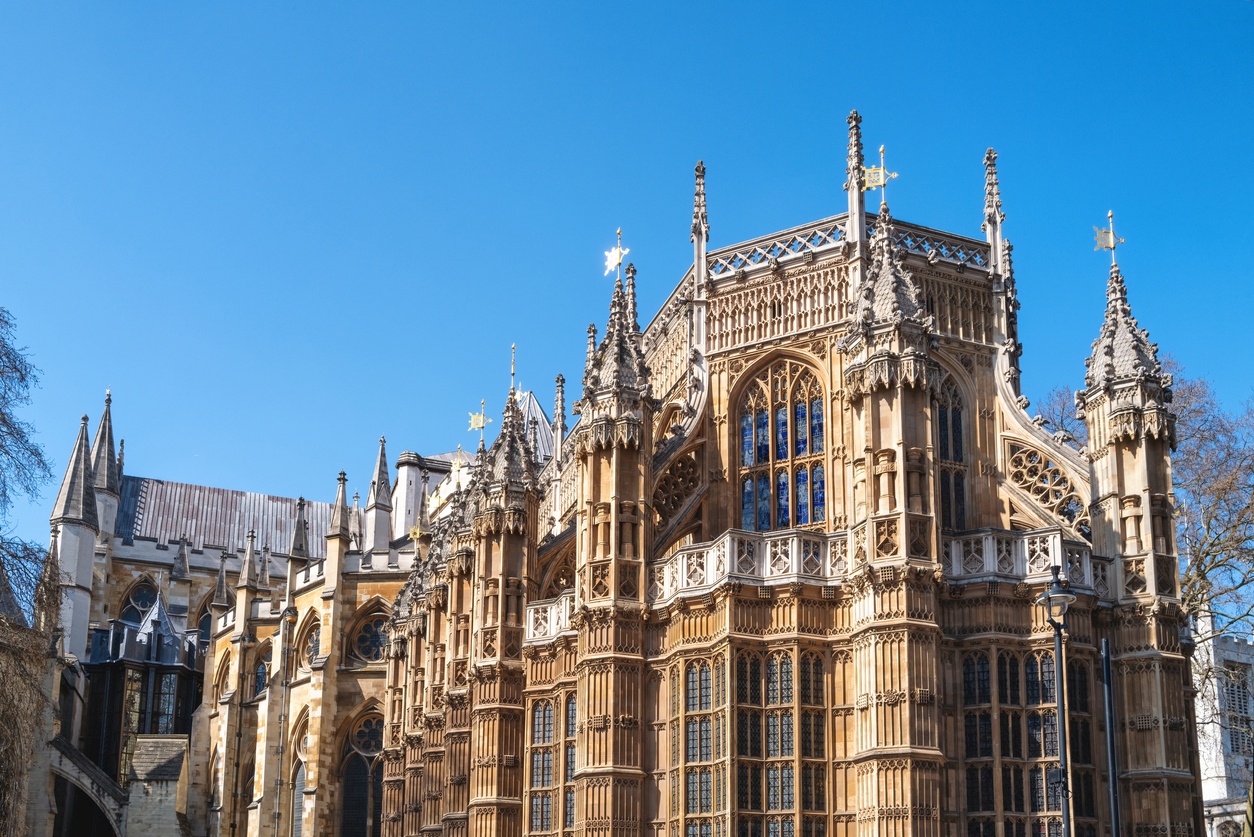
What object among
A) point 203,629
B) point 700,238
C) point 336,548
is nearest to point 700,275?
point 700,238

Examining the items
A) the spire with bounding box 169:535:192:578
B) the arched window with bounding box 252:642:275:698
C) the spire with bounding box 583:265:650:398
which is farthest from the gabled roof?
the spire with bounding box 583:265:650:398

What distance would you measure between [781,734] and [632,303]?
1499 centimetres

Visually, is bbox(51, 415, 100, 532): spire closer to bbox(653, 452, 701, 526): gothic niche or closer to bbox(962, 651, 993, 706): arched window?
bbox(653, 452, 701, 526): gothic niche

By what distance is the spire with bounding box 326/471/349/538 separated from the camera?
221ft

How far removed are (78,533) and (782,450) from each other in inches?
1907

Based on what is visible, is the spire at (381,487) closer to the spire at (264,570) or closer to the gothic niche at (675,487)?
the spire at (264,570)

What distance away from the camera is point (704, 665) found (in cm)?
3481

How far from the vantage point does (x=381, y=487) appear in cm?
7919

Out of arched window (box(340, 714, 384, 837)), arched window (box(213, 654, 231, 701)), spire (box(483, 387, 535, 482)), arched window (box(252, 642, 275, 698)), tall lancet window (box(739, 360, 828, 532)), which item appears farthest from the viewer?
arched window (box(213, 654, 231, 701))

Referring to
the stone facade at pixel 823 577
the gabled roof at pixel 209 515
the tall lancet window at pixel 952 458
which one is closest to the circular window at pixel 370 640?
the stone facade at pixel 823 577

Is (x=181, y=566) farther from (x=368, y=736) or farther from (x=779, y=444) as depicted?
(x=779, y=444)

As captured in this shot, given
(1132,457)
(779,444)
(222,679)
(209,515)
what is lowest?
(222,679)

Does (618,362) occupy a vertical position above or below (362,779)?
above

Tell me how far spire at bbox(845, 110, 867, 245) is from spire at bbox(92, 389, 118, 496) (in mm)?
59295
